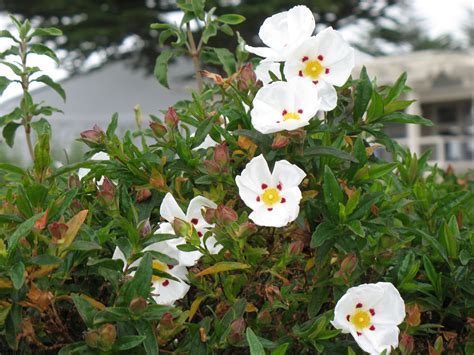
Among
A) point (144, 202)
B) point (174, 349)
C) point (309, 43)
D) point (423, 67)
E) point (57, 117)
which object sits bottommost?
point (57, 117)

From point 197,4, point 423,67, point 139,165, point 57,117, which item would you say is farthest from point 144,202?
point 57,117

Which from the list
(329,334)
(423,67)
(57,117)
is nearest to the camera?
(329,334)

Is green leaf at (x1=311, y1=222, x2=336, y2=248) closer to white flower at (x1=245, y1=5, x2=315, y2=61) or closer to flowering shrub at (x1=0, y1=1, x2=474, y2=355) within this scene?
flowering shrub at (x1=0, y1=1, x2=474, y2=355)

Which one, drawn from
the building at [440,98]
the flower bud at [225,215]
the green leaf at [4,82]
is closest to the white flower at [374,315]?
the flower bud at [225,215]

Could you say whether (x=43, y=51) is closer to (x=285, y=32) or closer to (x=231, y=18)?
(x=231, y=18)

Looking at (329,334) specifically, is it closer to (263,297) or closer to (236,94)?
(263,297)

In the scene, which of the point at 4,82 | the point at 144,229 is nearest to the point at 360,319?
the point at 144,229

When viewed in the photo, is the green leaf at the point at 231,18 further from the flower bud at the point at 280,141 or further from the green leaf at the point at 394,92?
the flower bud at the point at 280,141
